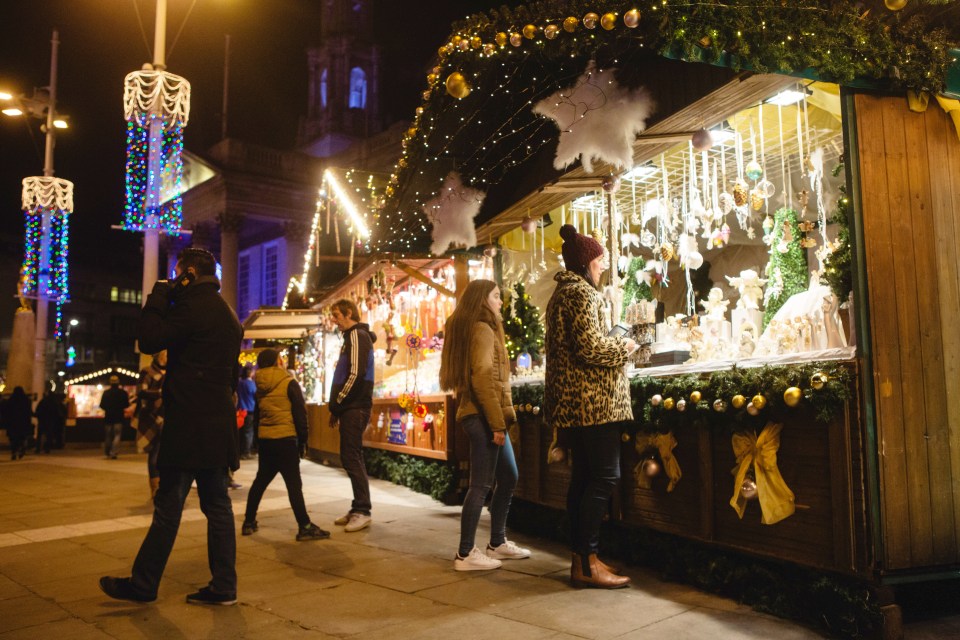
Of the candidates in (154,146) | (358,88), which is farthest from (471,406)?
(358,88)

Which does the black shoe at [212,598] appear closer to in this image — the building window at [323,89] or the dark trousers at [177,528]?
the dark trousers at [177,528]

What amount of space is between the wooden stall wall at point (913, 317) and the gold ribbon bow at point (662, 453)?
1334mm

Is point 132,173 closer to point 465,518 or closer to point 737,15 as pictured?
point 465,518

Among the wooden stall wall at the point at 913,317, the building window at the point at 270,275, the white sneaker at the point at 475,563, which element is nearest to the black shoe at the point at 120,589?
the white sneaker at the point at 475,563

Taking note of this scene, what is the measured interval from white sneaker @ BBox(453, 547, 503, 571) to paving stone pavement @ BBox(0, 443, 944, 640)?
0.18 feet

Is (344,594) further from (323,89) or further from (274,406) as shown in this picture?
(323,89)

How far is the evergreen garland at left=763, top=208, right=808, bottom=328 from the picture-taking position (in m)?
5.73

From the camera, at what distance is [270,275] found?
4072 centimetres

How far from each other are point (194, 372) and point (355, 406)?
2.52 meters

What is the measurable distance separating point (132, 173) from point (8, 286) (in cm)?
4937

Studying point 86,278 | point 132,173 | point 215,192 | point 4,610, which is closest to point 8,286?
point 86,278

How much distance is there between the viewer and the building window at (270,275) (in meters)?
40.0

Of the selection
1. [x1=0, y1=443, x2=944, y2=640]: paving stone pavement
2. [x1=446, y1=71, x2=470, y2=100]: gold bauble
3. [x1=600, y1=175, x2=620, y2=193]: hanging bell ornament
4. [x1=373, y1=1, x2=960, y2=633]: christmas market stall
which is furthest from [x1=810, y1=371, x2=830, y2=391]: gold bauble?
[x1=600, y1=175, x2=620, y2=193]: hanging bell ornament

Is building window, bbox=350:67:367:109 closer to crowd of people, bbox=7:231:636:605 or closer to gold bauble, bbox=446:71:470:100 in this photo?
gold bauble, bbox=446:71:470:100
